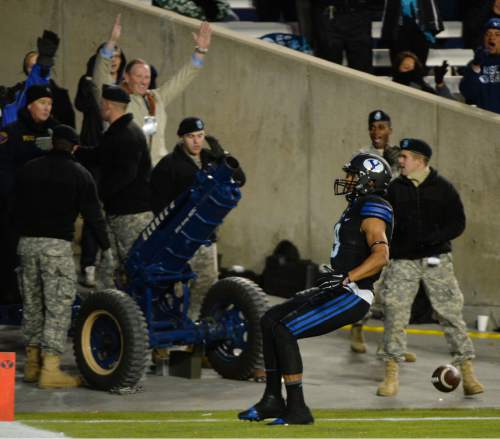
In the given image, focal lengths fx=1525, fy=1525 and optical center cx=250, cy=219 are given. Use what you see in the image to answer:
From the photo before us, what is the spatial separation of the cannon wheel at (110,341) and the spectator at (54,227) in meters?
0.17

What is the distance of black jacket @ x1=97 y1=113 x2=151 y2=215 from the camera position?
13258 millimetres

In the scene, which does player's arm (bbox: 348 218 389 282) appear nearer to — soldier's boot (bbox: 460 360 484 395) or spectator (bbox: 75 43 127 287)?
soldier's boot (bbox: 460 360 484 395)

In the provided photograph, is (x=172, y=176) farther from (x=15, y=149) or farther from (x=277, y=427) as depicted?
(x=277, y=427)

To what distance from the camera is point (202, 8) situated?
18.8 metres

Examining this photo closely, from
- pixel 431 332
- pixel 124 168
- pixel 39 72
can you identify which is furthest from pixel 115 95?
pixel 431 332

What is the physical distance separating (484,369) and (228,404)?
2.95m

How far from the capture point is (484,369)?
14.0 metres

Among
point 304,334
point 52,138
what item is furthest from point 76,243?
point 304,334

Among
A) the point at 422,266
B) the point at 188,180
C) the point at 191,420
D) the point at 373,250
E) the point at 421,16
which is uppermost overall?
the point at 421,16

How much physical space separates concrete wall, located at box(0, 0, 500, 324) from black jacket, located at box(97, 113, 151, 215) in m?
3.71

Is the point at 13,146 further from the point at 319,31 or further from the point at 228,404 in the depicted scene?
the point at 319,31

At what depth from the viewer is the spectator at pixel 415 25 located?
707 inches

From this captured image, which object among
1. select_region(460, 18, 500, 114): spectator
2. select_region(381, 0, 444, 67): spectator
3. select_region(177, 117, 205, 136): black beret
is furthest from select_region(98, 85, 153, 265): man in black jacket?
select_region(381, 0, 444, 67): spectator

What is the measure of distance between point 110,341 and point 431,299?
2707 millimetres
